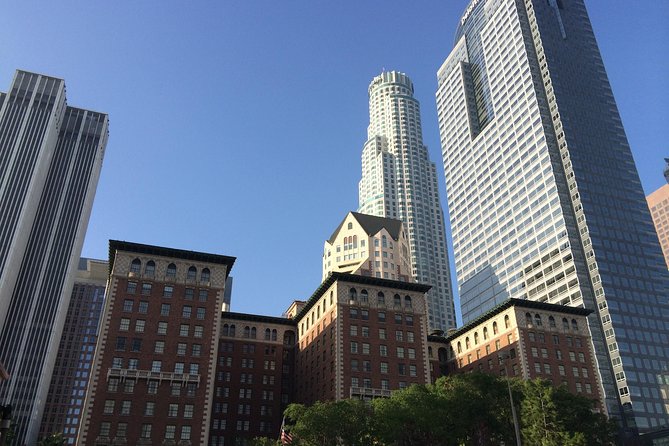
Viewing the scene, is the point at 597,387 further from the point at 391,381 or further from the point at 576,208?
the point at 576,208

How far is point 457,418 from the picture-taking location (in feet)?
232

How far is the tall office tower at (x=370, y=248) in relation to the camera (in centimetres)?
13856

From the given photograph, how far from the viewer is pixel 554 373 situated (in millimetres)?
113875

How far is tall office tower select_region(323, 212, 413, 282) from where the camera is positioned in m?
Result: 139

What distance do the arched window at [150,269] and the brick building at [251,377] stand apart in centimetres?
2990

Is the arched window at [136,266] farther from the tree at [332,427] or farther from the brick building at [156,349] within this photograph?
the tree at [332,427]

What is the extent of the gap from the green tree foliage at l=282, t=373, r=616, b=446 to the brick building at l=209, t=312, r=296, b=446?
5031 cm

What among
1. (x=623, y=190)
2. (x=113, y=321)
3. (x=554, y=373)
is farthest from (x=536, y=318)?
(x=623, y=190)

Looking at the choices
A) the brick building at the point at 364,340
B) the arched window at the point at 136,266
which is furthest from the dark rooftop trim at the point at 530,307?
the arched window at the point at 136,266

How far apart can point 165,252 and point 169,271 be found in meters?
3.24

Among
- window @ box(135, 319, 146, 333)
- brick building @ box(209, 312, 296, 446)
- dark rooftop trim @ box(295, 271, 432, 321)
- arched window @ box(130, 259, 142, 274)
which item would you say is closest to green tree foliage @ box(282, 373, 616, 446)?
window @ box(135, 319, 146, 333)

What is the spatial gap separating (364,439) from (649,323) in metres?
127

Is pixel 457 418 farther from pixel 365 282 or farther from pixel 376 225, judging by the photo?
pixel 376 225

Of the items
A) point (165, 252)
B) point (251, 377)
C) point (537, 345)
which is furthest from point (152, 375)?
point (537, 345)
